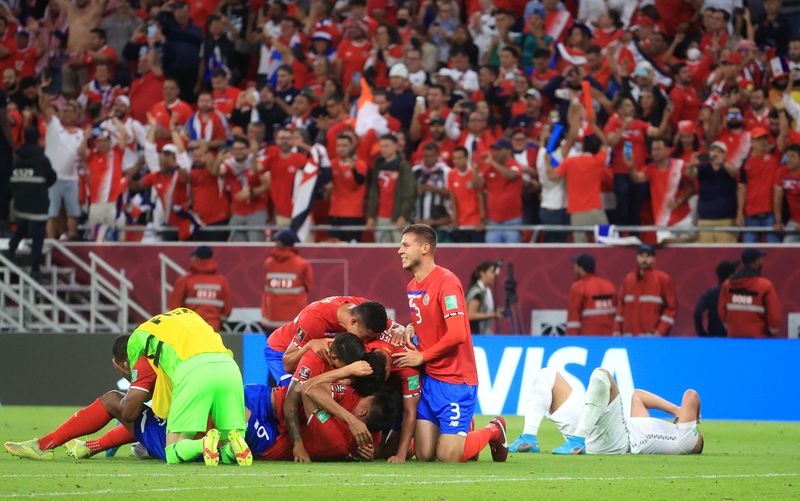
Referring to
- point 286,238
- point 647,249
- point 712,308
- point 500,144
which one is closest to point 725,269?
point 712,308

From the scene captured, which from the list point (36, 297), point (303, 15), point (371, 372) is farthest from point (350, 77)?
point (371, 372)

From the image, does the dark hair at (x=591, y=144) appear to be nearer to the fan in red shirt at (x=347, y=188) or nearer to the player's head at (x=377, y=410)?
the fan in red shirt at (x=347, y=188)

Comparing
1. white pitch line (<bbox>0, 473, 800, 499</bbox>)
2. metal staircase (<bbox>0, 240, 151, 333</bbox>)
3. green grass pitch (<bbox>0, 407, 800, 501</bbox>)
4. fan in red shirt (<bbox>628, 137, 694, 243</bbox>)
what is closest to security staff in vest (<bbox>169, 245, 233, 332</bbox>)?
metal staircase (<bbox>0, 240, 151, 333</bbox>)

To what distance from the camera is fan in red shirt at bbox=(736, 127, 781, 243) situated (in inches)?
802

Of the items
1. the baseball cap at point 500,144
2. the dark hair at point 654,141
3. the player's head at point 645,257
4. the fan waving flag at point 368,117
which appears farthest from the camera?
the fan waving flag at point 368,117

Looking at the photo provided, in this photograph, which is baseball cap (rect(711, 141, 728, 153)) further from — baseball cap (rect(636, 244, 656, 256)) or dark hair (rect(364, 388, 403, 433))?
dark hair (rect(364, 388, 403, 433))

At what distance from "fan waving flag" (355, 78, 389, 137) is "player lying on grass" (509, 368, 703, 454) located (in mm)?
10155

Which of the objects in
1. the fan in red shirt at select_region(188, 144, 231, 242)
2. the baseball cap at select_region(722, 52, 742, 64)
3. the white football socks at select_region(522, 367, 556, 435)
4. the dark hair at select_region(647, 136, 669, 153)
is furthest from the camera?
the fan in red shirt at select_region(188, 144, 231, 242)

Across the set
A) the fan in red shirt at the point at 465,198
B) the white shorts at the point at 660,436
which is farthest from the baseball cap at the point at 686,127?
the white shorts at the point at 660,436

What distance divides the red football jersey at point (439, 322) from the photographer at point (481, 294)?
320 inches

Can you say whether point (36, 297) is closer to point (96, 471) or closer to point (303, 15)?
point (303, 15)

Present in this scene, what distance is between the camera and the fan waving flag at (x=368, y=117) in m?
22.6

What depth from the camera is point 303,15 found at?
A: 85.6ft

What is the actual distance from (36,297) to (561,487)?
1540 centimetres
